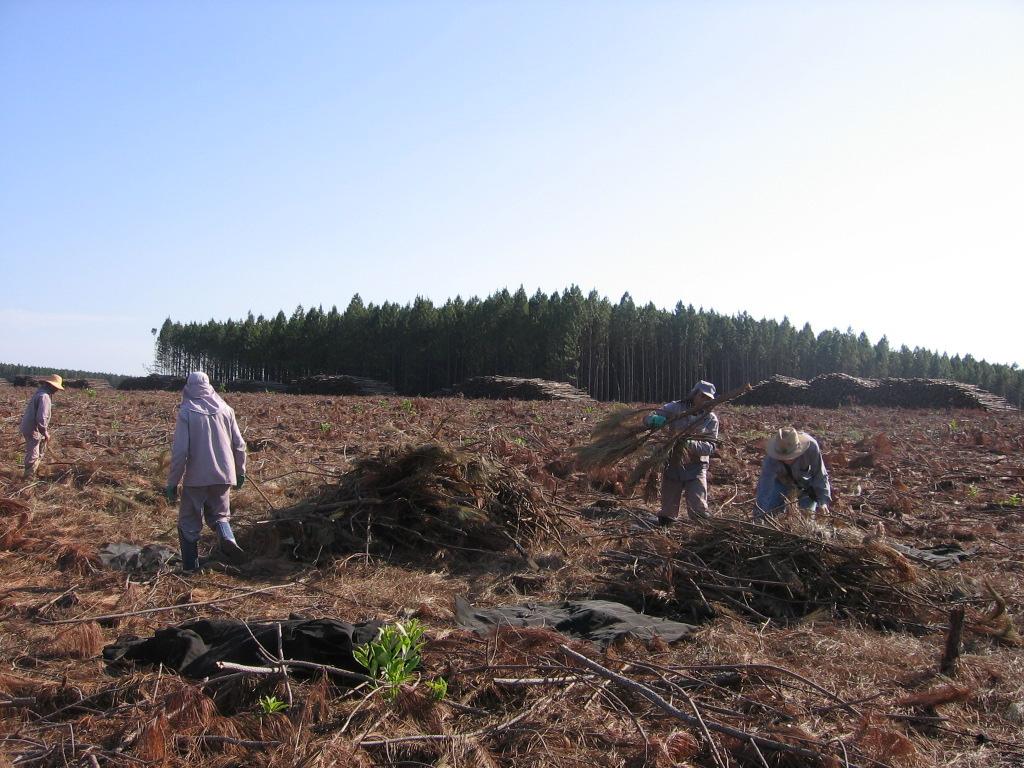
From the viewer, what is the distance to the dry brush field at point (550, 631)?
11.0ft

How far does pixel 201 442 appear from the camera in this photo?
662 cm

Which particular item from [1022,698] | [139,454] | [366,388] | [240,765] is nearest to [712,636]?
[1022,698]

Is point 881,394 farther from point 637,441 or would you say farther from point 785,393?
point 637,441

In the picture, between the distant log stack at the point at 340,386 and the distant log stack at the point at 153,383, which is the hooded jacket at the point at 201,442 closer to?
the distant log stack at the point at 340,386

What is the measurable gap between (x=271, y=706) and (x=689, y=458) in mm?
5213

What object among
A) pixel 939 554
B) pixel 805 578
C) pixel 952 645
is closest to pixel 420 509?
pixel 805 578

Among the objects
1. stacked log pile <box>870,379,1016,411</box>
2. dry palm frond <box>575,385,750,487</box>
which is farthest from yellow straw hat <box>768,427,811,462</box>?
stacked log pile <box>870,379,1016,411</box>

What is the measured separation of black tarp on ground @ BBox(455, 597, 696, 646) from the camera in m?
4.71

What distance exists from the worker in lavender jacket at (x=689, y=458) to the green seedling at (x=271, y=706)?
4.75 metres

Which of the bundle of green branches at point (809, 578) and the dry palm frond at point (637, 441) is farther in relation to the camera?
the dry palm frond at point (637, 441)

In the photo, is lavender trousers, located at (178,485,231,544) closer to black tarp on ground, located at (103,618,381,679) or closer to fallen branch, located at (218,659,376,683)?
black tarp on ground, located at (103,618,381,679)

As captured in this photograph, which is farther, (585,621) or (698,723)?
(585,621)

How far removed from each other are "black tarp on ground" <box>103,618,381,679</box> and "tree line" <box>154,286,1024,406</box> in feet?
162

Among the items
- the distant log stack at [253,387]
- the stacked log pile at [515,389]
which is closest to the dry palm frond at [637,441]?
the stacked log pile at [515,389]
